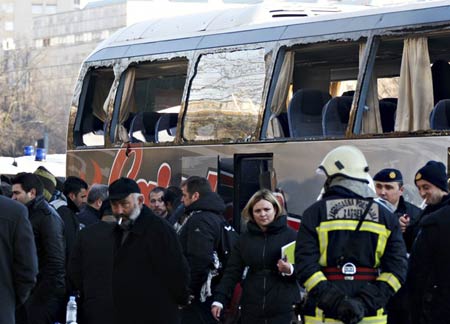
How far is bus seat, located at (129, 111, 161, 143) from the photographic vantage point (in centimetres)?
1792

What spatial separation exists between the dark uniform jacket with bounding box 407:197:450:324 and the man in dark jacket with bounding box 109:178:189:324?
1910mm

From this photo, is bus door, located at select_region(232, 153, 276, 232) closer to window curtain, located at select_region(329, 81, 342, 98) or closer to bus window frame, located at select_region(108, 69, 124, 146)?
window curtain, located at select_region(329, 81, 342, 98)

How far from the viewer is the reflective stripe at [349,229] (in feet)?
28.4

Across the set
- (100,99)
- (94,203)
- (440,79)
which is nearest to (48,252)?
(94,203)

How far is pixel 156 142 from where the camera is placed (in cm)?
1716

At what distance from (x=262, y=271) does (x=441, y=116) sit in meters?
3.03

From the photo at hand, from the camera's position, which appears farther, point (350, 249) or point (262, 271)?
point (262, 271)

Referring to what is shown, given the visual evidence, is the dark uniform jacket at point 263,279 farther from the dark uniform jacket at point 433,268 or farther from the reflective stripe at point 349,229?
the reflective stripe at point 349,229

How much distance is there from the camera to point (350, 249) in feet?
28.4

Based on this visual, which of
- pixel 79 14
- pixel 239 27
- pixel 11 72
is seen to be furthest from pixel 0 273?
pixel 79 14

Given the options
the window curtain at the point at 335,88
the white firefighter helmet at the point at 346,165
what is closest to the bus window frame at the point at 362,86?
the window curtain at the point at 335,88

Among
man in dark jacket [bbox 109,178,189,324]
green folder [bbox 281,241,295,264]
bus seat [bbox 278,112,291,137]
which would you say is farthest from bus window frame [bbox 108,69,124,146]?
man in dark jacket [bbox 109,178,189,324]

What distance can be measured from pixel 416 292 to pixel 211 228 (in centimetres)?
337

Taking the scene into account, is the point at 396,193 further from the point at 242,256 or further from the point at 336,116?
the point at 336,116
